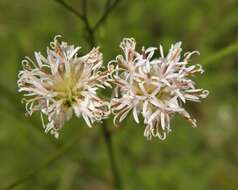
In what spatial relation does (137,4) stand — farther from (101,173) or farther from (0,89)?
(0,89)

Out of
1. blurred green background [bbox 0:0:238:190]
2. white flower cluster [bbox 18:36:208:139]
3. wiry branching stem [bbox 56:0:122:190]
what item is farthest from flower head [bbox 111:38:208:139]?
blurred green background [bbox 0:0:238:190]

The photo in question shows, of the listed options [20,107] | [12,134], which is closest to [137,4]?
[12,134]

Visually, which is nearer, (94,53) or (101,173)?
(94,53)

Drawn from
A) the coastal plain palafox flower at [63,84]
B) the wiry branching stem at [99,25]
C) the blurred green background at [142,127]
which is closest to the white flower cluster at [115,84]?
the coastal plain palafox flower at [63,84]

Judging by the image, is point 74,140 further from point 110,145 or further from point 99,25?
point 99,25

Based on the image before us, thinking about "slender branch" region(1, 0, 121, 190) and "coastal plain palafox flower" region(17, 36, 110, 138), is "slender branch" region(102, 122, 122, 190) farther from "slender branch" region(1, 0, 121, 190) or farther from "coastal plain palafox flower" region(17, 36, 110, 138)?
"coastal plain palafox flower" region(17, 36, 110, 138)

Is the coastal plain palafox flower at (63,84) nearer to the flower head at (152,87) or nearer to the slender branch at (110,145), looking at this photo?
the flower head at (152,87)
